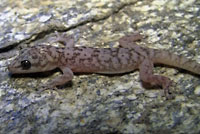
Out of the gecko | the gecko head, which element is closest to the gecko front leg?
the gecko

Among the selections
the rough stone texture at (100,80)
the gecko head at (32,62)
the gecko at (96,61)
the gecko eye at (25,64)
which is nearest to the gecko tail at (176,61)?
the gecko at (96,61)

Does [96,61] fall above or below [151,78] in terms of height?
above

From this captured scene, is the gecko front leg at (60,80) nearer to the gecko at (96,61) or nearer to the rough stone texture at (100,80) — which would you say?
the gecko at (96,61)

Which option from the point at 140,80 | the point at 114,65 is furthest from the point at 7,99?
the point at 140,80

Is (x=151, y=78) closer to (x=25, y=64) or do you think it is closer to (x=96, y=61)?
(x=96, y=61)

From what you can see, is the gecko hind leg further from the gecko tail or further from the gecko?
the gecko tail

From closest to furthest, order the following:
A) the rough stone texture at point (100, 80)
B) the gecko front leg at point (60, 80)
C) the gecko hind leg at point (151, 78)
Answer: the rough stone texture at point (100, 80)
the gecko hind leg at point (151, 78)
the gecko front leg at point (60, 80)

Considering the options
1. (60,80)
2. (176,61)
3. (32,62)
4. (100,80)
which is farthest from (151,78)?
(32,62)
